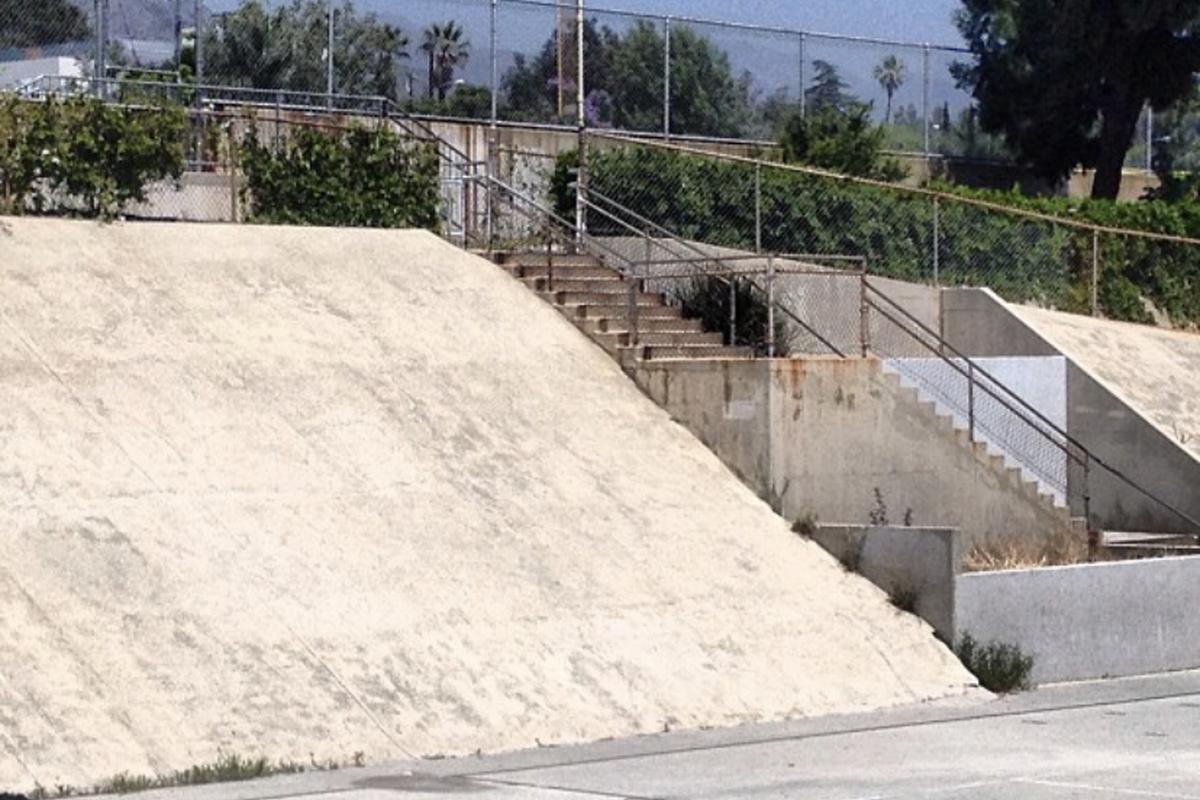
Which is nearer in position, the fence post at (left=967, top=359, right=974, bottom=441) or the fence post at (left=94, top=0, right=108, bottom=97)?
the fence post at (left=967, top=359, right=974, bottom=441)

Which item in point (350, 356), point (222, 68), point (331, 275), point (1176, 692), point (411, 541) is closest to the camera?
point (411, 541)

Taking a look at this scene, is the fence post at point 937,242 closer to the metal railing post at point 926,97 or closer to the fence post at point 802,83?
the fence post at point 802,83

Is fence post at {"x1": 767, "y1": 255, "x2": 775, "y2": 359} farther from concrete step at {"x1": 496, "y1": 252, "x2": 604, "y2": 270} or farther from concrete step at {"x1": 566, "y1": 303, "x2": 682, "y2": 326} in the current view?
concrete step at {"x1": 496, "y1": 252, "x2": 604, "y2": 270}

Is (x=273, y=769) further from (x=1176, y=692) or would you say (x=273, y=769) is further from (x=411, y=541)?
(x=1176, y=692)

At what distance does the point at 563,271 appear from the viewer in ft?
88.0

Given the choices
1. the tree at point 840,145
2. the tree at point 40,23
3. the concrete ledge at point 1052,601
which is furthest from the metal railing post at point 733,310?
the tree at point 840,145

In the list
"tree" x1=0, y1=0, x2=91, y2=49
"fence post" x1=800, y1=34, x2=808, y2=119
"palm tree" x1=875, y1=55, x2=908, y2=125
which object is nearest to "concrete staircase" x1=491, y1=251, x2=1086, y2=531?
"tree" x1=0, y1=0, x2=91, y2=49

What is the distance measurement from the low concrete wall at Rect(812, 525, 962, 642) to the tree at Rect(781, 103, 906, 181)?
15167 millimetres

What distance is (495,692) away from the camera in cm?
1805

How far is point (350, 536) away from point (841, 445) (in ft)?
19.8

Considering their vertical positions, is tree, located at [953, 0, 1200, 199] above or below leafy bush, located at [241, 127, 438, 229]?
above

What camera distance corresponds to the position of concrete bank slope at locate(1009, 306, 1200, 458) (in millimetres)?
29688

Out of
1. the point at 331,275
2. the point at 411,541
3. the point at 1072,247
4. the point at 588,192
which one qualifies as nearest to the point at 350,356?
the point at 331,275

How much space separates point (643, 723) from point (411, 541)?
2694mm
